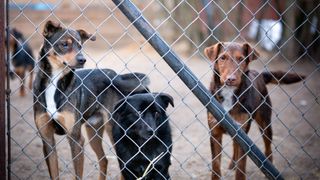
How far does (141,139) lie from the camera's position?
404 cm

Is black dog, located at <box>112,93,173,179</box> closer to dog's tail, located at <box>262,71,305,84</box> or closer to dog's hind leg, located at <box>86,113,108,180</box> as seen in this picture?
dog's hind leg, located at <box>86,113,108,180</box>

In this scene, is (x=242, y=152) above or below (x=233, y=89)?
below

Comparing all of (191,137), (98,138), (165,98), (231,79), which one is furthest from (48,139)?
(191,137)

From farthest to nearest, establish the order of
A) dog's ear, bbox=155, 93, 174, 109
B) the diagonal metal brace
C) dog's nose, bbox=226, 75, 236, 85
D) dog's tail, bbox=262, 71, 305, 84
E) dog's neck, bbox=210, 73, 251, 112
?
1. dog's tail, bbox=262, 71, 305, 84
2. dog's neck, bbox=210, 73, 251, 112
3. dog's nose, bbox=226, 75, 236, 85
4. dog's ear, bbox=155, 93, 174, 109
5. the diagonal metal brace

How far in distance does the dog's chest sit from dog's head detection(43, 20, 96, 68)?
4.42ft

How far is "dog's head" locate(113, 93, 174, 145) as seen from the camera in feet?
13.0

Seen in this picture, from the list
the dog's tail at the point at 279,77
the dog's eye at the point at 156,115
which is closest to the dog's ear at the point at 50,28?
the dog's eye at the point at 156,115

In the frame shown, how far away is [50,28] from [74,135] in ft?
3.07

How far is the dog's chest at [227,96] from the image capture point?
4703mm

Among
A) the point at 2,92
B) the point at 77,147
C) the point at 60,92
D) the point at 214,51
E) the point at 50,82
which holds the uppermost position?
the point at 2,92

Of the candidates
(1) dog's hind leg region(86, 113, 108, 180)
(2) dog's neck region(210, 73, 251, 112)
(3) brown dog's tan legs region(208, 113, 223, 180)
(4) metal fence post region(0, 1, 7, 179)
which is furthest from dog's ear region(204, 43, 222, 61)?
(4) metal fence post region(0, 1, 7, 179)

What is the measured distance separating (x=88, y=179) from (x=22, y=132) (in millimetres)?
1960

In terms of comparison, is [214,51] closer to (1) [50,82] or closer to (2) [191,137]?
(1) [50,82]

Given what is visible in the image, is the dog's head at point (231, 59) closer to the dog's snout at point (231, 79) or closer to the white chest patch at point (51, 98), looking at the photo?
the dog's snout at point (231, 79)
